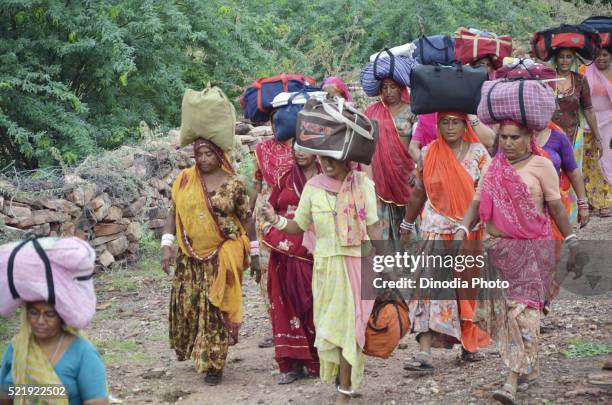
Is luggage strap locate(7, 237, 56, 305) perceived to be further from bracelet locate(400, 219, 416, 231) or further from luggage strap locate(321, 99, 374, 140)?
bracelet locate(400, 219, 416, 231)

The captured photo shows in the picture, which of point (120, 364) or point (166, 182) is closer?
point (120, 364)

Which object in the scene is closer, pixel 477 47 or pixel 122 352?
pixel 122 352

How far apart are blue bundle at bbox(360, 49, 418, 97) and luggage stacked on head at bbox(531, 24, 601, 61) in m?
2.04

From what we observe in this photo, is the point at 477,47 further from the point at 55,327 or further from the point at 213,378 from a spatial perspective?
the point at 55,327

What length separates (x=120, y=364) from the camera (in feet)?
24.6

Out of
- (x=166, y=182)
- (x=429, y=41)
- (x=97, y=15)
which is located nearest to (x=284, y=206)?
(x=429, y=41)

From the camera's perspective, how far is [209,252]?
684cm

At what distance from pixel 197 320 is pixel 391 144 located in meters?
2.44

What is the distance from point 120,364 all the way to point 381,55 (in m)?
3.29

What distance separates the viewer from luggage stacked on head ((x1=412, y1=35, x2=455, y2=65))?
8.78 meters

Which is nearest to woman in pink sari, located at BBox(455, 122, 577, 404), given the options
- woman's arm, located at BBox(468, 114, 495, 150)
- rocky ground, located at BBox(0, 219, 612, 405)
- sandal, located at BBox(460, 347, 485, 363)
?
rocky ground, located at BBox(0, 219, 612, 405)

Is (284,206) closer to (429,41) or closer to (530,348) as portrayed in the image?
(530,348)

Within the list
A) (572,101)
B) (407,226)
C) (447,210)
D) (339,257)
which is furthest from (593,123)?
(339,257)

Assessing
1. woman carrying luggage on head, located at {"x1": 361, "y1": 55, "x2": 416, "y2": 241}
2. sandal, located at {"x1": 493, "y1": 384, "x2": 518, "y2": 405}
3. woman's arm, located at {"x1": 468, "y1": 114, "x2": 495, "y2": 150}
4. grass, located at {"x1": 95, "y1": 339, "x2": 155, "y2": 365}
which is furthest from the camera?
woman carrying luggage on head, located at {"x1": 361, "y1": 55, "x2": 416, "y2": 241}
